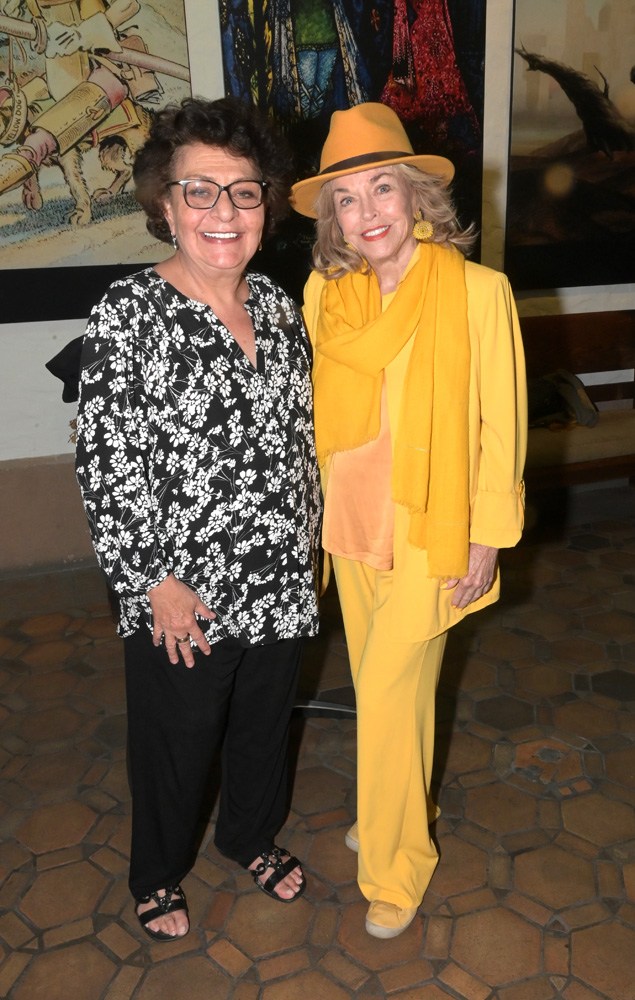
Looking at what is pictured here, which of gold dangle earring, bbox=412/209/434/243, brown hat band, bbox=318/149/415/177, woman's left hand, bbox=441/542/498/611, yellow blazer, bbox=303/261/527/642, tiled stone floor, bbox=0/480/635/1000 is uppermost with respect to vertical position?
brown hat band, bbox=318/149/415/177

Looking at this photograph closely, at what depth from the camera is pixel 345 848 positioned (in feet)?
8.61

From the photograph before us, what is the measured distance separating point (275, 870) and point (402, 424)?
1415 millimetres

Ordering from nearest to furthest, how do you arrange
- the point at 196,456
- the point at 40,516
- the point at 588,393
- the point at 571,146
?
1. the point at 196,456
2. the point at 40,516
3. the point at 571,146
4. the point at 588,393

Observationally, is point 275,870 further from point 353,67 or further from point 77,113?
point 353,67

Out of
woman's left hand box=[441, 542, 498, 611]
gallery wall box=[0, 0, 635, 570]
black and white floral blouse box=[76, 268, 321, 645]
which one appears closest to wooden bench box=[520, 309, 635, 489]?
gallery wall box=[0, 0, 635, 570]

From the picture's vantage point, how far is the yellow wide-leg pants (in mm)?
2119


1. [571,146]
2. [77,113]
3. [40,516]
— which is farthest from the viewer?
[571,146]

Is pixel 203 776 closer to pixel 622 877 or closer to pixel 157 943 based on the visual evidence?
pixel 157 943

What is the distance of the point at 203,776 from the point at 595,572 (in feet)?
9.80

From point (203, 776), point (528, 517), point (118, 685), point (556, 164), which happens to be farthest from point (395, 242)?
point (556, 164)

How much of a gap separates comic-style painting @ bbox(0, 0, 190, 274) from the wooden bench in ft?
8.53

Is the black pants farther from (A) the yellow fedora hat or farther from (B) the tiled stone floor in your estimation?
(A) the yellow fedora hat

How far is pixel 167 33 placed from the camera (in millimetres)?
4203

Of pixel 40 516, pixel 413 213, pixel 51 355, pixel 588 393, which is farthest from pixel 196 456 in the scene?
pixel 588 393
